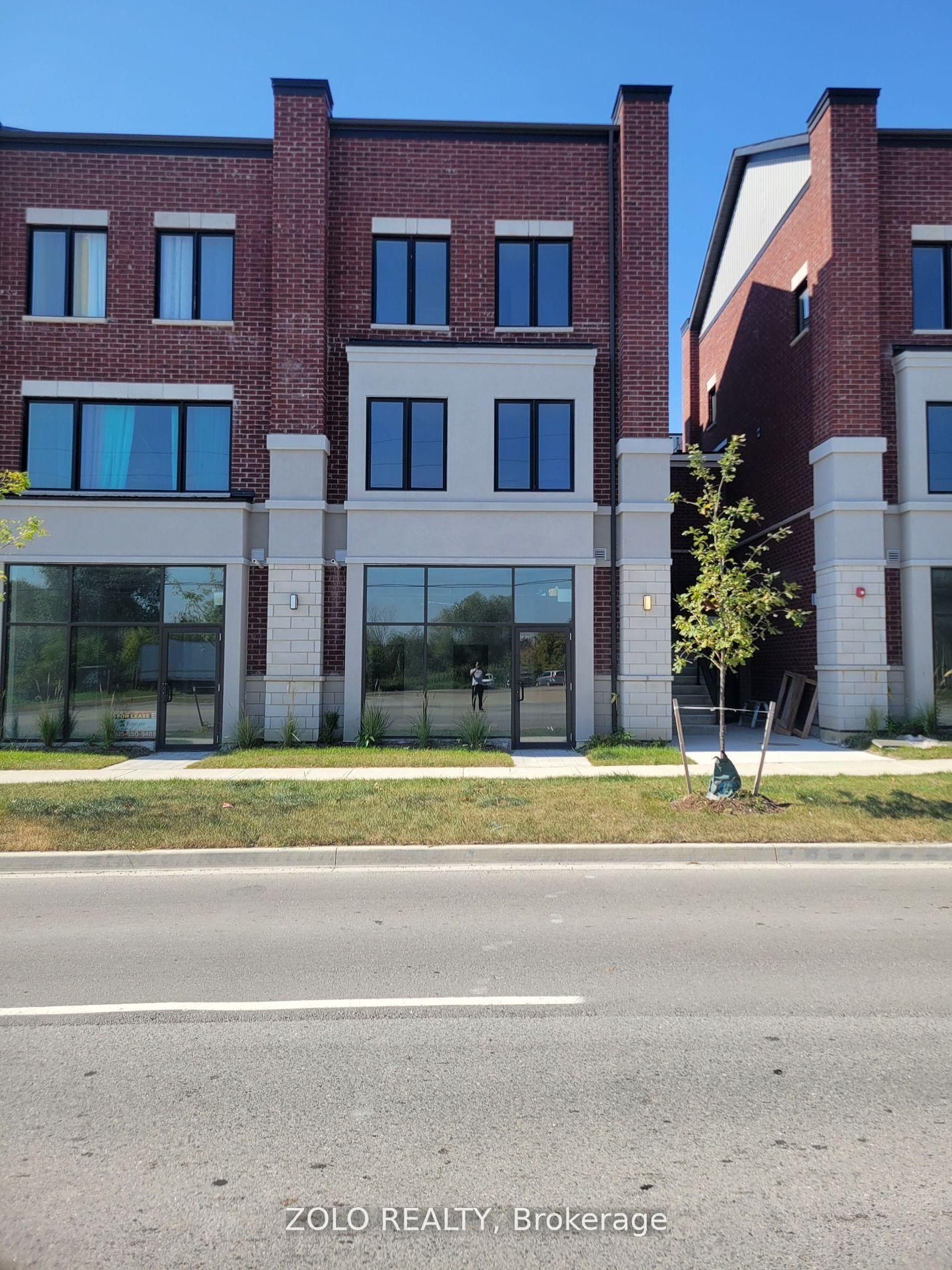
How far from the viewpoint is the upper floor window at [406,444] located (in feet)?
54.1

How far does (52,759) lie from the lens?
14117 mm

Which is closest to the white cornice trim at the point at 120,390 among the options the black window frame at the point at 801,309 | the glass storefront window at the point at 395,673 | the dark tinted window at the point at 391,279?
the dark tinted window at the point at 391,279

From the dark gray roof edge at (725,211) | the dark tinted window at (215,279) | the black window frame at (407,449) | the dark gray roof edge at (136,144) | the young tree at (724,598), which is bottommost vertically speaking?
the young tree at (724,598)

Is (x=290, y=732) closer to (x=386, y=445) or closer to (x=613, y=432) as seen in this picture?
(x=386, y=445)

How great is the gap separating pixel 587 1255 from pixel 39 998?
357 centimetres

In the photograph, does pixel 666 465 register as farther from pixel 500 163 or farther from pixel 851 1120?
pixel 851 1120

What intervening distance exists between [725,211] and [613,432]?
10954 millimetres

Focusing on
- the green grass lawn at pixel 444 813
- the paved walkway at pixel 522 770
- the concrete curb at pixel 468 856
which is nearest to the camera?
the concrete curb at pixel 468 856

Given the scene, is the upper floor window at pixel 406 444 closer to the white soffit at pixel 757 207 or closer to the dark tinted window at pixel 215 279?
the dark tinted window at pixel 215 279

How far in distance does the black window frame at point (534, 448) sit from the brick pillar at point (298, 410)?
3.22m

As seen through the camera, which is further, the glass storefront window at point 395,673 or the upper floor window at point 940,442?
the upper floor window at point 940,442

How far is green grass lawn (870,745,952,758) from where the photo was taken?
14.3 m

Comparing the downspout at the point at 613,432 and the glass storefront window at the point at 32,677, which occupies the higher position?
the downspout at the point at 613,432

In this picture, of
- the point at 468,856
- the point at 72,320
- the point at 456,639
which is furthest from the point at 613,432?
the point at 468,856
